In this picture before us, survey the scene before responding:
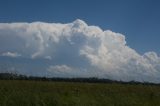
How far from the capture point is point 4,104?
22438 millimetres

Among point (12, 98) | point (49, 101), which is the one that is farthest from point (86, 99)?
point (12, 98)

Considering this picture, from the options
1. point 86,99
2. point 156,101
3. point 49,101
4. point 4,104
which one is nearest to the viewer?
point 4,104

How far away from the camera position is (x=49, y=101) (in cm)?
2428

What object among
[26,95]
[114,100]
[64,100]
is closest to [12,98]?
[26,95]

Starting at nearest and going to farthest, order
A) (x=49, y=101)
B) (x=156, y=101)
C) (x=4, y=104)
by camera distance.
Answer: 1. (x=4, y=104)
2. (x=49, y=101)
3. (x=156, y=101)

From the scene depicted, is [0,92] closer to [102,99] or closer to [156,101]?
[102,99]

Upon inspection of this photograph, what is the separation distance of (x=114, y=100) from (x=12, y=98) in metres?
6.99

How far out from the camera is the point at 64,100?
25328 millimetres

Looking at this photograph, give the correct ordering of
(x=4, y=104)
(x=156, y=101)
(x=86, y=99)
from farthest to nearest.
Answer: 1. (x=156, y=101)
2. (x=86, y=99)
3. (x=4, y=104)

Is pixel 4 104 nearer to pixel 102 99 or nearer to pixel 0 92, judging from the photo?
pixel 0 92

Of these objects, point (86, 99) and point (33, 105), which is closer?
point (33, 105)

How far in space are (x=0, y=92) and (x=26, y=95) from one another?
1562 millimetres

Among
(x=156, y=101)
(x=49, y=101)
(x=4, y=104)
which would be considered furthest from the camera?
(x=156, y=101)

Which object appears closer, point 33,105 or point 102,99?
point 33,105
